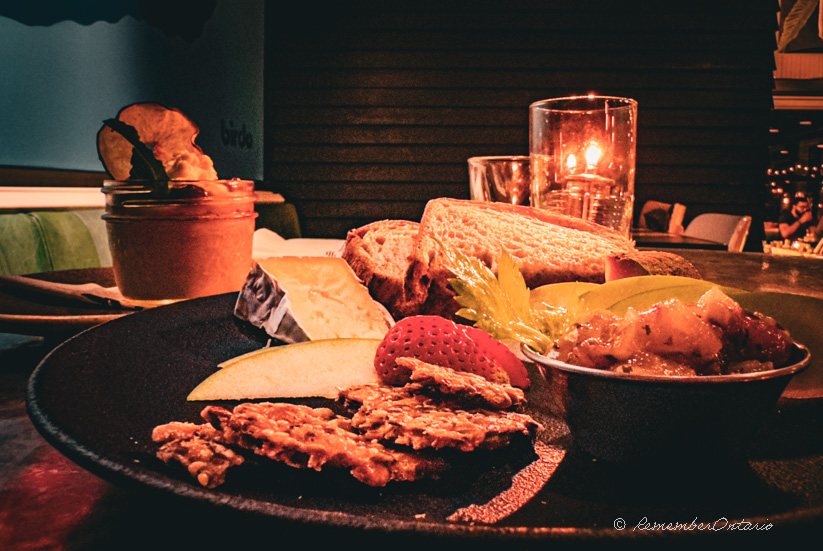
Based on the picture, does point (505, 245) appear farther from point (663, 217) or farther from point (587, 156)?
point (663, 217)

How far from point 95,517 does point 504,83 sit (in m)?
Result: 6.82

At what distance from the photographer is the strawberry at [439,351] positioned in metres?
0.94

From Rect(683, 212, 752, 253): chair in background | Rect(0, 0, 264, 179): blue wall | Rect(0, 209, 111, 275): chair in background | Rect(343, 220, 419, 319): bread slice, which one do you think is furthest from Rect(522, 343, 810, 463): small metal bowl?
Rect(683, 212, 752, 253): chair in background

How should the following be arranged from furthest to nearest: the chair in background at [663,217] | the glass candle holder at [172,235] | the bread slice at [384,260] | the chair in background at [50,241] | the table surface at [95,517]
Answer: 1. the chair in background at [663,217]
2. the chair in background at [50,241]
3. the bread slice at [384,260]
4. the glass candle holder at [172,235]
5. the table surface at [95,517]

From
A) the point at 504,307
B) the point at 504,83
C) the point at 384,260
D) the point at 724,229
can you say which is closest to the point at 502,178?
the point at 384,260

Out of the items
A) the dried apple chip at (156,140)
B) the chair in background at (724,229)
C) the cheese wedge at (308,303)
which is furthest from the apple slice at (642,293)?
the chair in background at (724,229)

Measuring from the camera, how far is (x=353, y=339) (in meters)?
1.10

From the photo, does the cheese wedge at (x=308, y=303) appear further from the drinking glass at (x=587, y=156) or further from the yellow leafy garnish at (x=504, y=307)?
the drinking glass at (x=587, y=156)

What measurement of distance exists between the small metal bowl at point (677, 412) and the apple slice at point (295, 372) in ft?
1.45

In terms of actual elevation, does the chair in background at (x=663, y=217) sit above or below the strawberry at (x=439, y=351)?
above

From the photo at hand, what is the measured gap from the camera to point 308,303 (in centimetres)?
134

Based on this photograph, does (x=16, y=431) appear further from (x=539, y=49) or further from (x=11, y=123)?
(x=539, y=49)

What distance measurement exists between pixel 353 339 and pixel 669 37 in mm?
7030

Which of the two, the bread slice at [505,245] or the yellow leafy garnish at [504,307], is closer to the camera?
the yellow leafy garnish at [504,307]
